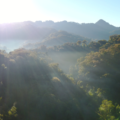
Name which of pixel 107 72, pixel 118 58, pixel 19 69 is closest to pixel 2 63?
pixel 19 69

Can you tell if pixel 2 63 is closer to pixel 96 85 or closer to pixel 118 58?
pixel 96 85

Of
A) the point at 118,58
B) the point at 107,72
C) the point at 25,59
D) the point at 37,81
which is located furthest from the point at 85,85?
the point at 25,59

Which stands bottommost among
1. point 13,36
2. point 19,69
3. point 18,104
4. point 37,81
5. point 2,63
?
point 18,104

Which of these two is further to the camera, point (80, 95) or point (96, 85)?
point (96, 85)

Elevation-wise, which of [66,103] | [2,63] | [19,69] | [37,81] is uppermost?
[2,63]

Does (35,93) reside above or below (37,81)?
below

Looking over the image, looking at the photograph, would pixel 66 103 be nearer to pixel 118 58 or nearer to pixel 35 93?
pixel 35 93

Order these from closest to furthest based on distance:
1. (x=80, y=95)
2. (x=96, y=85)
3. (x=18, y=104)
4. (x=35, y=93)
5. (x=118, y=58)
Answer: (x=18, y=104) → (x=35, y=93) → (x=80, y=95) → (x=96, y=85) → (x=118, y=58)

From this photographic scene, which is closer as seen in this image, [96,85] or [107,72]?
[96,85]

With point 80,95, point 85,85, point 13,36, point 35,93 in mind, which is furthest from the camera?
point 13,36
